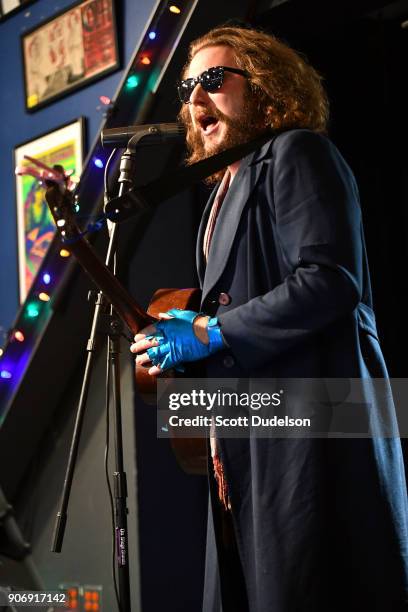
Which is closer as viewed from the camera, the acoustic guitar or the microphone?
the acoustic guitar

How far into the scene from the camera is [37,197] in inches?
199

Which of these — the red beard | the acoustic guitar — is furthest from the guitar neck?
the red beard

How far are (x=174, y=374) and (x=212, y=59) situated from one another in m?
0.91

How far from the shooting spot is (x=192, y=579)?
10.6 feet

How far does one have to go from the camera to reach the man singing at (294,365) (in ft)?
5.62

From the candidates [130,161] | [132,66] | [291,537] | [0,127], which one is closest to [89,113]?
[0,127]

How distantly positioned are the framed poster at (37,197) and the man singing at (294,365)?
2.92 meters

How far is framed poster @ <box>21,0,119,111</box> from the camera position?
4.60 meters

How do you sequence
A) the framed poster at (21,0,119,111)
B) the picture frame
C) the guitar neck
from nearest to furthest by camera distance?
1. the guitar neck
2. the framed poster at (21,0,119,111)
3. the picture frame

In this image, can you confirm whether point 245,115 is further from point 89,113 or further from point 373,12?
point 89,113

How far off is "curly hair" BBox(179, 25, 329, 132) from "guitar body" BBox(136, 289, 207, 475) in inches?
23.3

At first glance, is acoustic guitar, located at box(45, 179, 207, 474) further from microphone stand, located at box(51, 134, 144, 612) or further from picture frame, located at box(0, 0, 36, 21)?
picture frame, located at box(0, 0, 36, 21)

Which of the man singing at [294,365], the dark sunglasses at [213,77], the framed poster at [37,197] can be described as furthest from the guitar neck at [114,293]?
the framed poster at [37,197]

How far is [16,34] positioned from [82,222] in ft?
9.14
